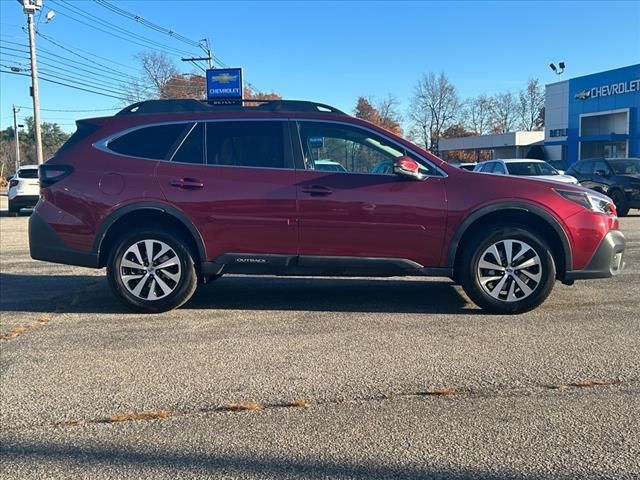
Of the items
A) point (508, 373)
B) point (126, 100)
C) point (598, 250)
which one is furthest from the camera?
point (126, 100)

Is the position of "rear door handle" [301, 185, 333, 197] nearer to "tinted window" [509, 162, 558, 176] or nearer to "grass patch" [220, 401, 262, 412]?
"grass patch" [220, 401, 262, 412]

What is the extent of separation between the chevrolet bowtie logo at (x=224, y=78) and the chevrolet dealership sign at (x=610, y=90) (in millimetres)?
26063

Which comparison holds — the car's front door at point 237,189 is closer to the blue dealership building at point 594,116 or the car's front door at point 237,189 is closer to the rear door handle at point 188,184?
the rear door handle at point 188,184

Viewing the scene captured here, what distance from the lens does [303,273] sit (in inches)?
234

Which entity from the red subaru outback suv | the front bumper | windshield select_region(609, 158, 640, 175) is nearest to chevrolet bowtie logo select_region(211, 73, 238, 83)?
windshield select_region(609, 158, 640, 175)

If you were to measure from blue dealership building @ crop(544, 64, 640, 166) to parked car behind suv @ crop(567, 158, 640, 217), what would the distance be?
22.8 metres

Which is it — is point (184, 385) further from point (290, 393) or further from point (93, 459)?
point (93, 459)

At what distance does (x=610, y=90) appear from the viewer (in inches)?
1607

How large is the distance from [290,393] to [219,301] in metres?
2.80

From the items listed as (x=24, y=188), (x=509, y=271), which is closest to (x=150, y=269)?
(x=509, y=271)

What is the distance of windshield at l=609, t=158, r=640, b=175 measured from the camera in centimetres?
1727

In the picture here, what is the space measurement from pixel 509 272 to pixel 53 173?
14.8 feet

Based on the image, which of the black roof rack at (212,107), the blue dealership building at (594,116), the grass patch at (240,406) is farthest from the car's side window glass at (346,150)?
the blue dealership building at (594,116)

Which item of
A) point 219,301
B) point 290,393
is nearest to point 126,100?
point 219,301
